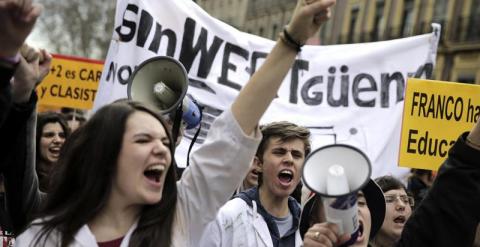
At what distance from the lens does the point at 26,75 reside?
2672 mm

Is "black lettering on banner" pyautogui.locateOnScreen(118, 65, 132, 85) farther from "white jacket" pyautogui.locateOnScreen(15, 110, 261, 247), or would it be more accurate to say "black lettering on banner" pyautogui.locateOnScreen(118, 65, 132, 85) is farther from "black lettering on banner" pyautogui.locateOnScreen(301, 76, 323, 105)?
"white jacket" pyautogui.locateOnScreen(15, 110, 261, 247)

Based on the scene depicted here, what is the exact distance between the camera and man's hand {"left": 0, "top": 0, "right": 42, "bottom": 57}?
7.46 feet

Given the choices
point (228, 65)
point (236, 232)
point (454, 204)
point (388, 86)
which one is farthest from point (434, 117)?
point (454, 204)

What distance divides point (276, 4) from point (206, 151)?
42.6m

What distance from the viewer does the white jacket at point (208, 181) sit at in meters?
2.76

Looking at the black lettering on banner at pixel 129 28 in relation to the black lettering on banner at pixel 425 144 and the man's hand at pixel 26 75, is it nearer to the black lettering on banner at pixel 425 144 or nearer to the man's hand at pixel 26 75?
the black lettering on banner at pixel 425 144

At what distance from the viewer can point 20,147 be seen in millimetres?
2957

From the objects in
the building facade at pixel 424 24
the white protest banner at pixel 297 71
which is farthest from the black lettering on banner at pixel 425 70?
the building facade at pixel 424 24

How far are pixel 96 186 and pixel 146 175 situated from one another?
0.53 feet

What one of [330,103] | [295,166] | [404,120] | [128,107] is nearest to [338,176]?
[128,107]

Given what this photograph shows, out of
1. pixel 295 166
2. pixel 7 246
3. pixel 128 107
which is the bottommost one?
pixel 7 246

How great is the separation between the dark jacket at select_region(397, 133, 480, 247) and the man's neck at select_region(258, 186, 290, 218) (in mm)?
1377

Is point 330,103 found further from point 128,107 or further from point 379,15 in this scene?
point 379,15

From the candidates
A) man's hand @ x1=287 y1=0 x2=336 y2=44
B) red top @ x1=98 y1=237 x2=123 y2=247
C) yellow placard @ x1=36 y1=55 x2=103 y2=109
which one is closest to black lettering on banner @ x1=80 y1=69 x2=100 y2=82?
yellow placard @ x1=36 y1=55 x2=103 y2=109
